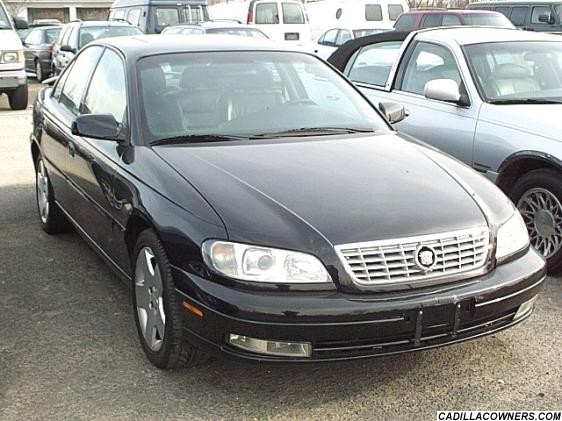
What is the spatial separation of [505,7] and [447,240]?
17251mm

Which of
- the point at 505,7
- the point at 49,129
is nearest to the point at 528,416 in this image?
the point at 49,129

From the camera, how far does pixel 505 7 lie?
19.1 meters

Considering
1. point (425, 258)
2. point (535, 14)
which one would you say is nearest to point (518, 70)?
point (425, 258)

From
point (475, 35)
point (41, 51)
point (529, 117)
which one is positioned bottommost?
point (41, 51)

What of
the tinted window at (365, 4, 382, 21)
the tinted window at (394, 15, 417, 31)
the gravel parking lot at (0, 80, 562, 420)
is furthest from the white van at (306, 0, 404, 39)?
the gravel parking lot at (0, 80, 562, 420)

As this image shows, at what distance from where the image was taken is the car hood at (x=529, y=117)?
5.12 meters

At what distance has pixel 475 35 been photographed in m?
6.36

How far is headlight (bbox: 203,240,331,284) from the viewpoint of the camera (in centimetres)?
315

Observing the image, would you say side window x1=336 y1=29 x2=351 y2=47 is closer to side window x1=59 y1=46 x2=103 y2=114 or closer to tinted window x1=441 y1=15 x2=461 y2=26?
tinted window x1=441 y1=15 x2=461 y2=26

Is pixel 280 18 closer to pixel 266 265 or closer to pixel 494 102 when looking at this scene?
pixel 494 102

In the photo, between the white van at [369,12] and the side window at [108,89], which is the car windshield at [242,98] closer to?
the side window at [108,89]

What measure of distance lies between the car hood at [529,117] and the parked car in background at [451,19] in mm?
11042

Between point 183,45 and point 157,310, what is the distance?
185cm

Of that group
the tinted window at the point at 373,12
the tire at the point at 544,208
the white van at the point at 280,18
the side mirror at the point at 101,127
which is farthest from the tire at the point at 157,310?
the tinted window at the point at 373,12
